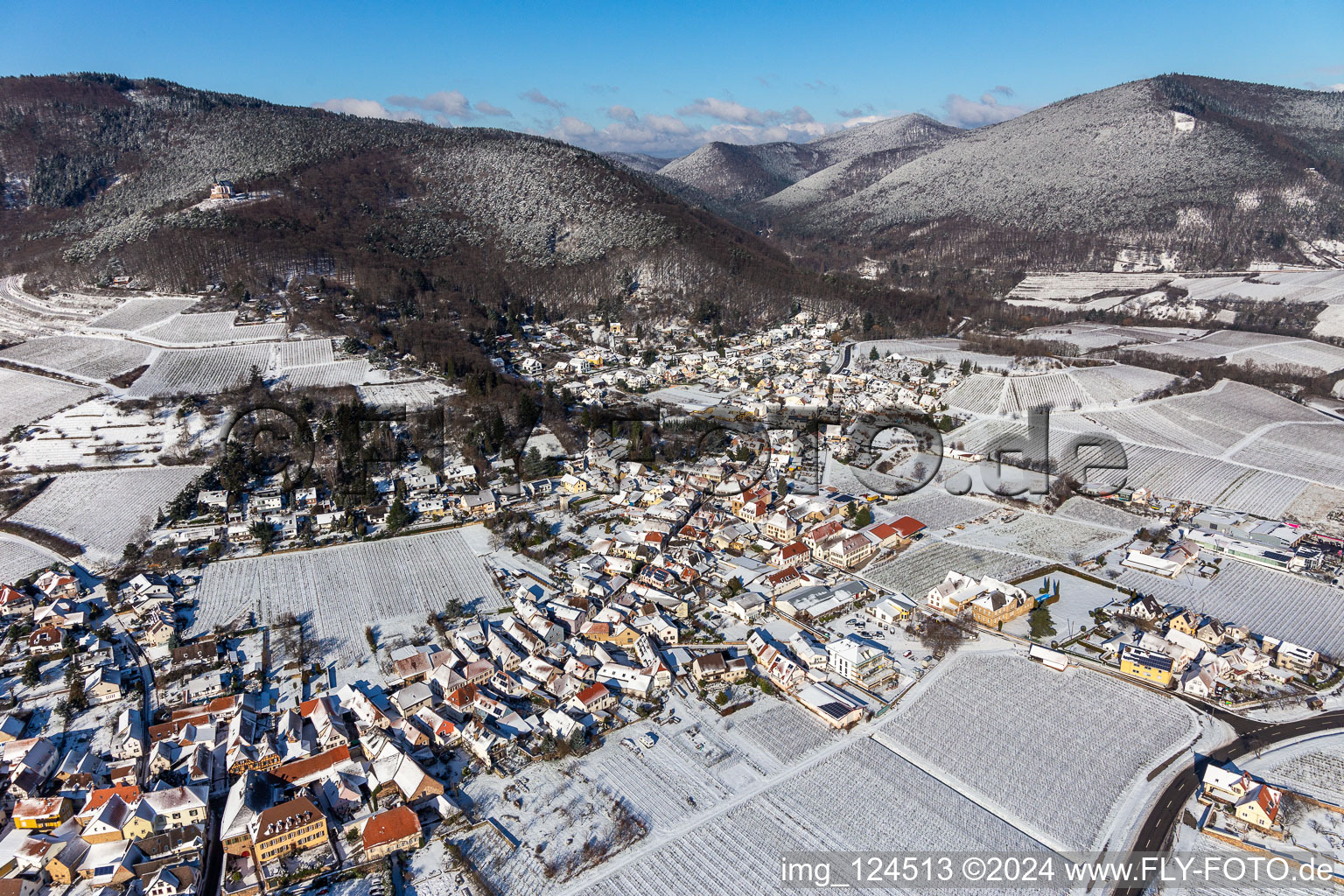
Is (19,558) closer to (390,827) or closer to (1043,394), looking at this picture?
(390,827)

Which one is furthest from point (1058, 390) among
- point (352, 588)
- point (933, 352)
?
point (352, 588)

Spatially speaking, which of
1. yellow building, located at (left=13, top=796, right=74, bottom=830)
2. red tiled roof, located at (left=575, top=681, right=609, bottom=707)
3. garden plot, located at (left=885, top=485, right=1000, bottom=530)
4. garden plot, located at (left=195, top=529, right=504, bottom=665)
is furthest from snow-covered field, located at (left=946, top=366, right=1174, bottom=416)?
yellow building, located at (left=13, top=796, right=74, bottom=830)

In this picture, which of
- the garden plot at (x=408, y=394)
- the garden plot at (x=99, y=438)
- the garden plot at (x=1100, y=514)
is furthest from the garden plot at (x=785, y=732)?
the garden plot at (x=99, y=438)

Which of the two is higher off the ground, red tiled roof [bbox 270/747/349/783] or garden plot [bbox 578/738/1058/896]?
red tiled roof [bbox 270/747/349/783]

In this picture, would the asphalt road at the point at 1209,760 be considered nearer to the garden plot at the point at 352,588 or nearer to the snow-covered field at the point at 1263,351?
the garden plot at the point at 352,588

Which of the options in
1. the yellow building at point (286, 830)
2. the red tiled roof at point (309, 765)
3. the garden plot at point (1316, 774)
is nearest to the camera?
the yellow building at point (286, 830)

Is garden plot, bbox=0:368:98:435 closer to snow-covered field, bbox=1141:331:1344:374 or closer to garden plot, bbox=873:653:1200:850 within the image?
garden plot, bbox=873:653:1200:850

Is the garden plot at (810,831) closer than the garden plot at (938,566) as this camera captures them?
Yes
